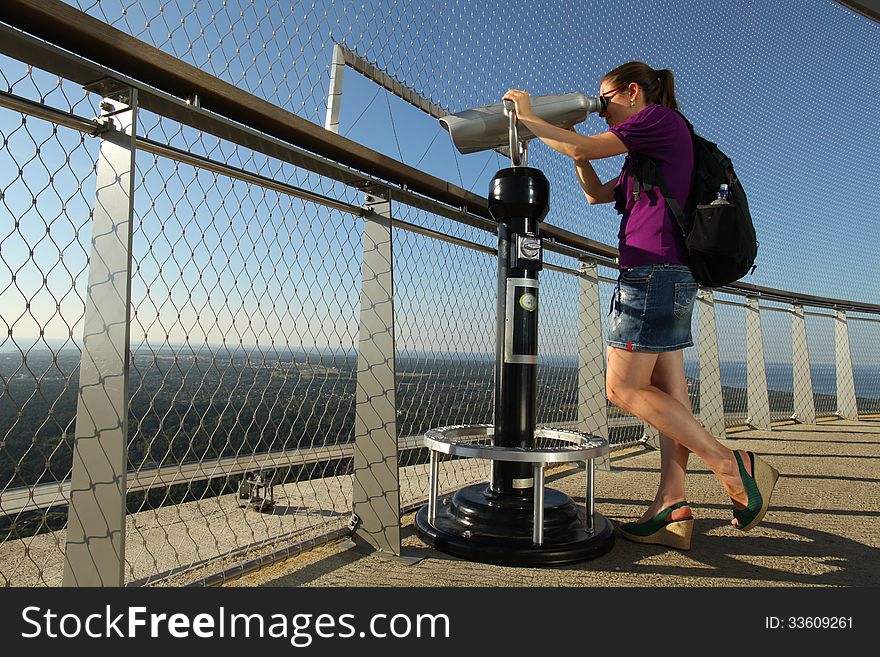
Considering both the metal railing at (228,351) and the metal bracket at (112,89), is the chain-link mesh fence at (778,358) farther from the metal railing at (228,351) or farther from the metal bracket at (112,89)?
the metal bracket at (112,89)

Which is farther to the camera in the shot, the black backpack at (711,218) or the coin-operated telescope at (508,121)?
the coin-operated telescope at (508,121)

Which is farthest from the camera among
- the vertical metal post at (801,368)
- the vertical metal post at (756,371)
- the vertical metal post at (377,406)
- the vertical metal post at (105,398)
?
the vertical metal post at (801,368)

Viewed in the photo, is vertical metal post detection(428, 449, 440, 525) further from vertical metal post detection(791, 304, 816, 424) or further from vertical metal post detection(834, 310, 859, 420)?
vertical metal post detection(834, 310, 859, 420)

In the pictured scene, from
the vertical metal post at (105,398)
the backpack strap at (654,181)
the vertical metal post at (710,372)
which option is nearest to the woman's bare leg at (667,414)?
the backpack strap at (654,181)

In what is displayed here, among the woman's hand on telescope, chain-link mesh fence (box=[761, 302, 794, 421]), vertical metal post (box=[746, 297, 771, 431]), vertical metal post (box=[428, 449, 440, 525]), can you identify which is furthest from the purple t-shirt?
chain-link mesh fence (box=[761, 302, 794, 421])

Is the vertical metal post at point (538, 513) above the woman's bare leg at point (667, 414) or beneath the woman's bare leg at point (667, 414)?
beneath

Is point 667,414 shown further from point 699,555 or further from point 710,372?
point 710,372

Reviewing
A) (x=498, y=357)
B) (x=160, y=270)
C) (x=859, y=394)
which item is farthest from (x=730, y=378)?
(x=160, y=270)

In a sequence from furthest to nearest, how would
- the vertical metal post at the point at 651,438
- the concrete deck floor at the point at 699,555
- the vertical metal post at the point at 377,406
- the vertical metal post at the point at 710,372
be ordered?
the vertical metal post at the point at 710,372 → the vertical metal post at the point at 651,438 → the vertical metal post at the point at 377,406 → the concrete deck floor at the point at 699,555

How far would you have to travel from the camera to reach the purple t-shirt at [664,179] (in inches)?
78.7

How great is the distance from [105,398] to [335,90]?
141cm

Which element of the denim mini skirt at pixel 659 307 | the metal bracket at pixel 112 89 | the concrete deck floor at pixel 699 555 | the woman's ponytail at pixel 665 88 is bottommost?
the concrete deck floor at pixel 699 555

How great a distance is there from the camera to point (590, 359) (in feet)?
12.0
